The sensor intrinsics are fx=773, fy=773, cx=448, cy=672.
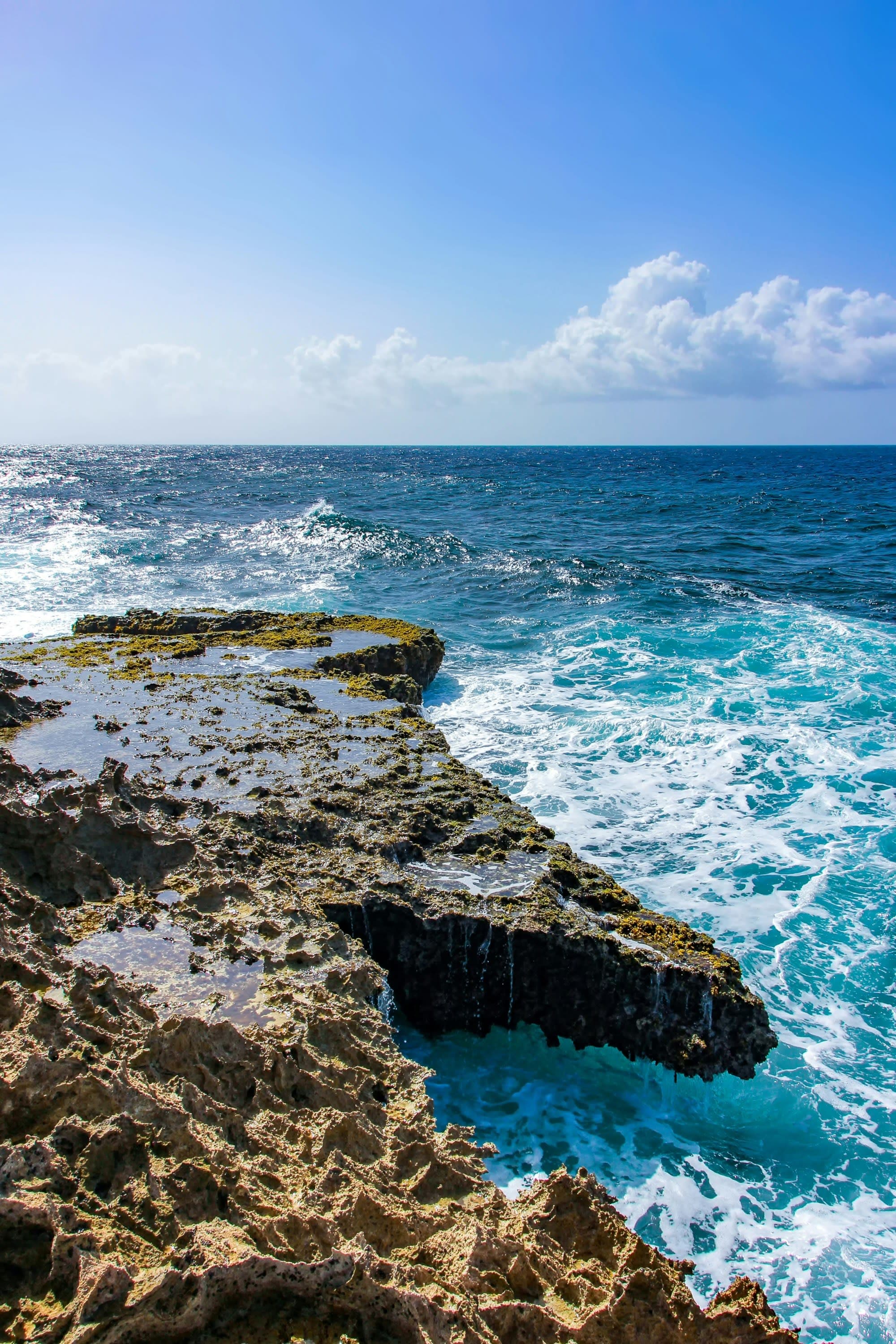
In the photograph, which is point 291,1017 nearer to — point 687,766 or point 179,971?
point 179,971

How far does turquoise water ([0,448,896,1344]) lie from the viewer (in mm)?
5250

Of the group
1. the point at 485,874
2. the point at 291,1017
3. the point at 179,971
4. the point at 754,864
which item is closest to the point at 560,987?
the point at 485,874

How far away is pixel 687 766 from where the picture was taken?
11.5 m

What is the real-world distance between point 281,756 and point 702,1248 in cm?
553

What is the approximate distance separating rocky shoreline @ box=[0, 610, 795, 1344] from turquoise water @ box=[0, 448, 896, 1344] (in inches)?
26.0

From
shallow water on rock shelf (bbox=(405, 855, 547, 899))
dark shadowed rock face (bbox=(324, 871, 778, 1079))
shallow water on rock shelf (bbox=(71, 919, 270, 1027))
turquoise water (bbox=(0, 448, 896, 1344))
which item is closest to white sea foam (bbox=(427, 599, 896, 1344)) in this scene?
turquoise water (bbox=(0, 448, 896, 1344))

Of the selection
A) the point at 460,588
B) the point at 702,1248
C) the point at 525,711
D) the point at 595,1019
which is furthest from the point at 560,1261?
the point at 460,588

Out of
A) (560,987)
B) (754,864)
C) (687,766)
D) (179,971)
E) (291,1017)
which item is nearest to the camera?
(291,1017)

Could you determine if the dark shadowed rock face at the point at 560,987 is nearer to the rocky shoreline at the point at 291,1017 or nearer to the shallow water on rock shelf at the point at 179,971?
the rocky shoreline at the point at 291,1017

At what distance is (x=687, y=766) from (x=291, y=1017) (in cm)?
817

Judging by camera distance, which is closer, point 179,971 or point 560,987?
point 179,971

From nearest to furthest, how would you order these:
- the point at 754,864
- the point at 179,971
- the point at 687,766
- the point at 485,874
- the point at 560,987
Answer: the point at 179,971, the point at 560,987, the point at 485,874, the point at 754,864, the point at 687,766

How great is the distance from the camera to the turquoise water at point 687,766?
5250 millimetres

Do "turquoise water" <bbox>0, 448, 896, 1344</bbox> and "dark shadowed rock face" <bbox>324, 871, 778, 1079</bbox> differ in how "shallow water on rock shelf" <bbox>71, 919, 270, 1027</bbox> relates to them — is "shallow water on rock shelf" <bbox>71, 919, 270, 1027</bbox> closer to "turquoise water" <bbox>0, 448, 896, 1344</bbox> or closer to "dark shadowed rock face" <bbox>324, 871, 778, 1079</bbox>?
"dark shadowed rock face" <bbox>324, 871, 778, 1079</bbox>
